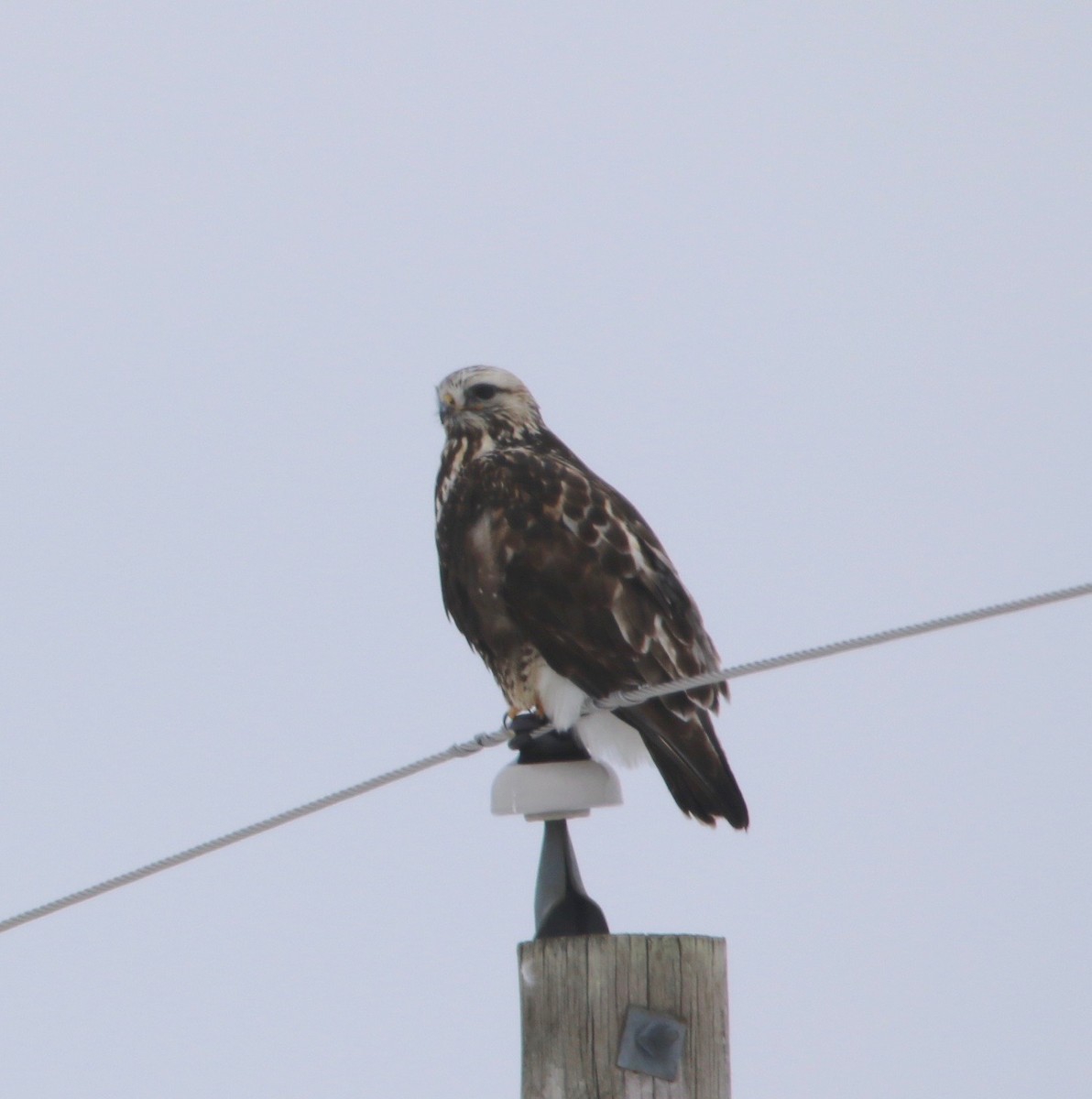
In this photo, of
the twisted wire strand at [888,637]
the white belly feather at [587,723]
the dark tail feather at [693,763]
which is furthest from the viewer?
the white belly feather at [587,723]

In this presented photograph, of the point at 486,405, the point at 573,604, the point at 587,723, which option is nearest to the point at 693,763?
the point at 587,723

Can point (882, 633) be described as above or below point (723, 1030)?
above

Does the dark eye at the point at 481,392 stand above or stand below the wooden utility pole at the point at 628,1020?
above

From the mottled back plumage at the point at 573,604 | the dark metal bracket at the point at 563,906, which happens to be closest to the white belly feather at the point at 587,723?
the mottled back plumage at the point at 573,604

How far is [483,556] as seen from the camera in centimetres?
480

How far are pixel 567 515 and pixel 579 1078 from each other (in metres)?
2.07

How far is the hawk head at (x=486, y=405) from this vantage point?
5340 mm

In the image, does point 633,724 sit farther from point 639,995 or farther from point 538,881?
point 639,995

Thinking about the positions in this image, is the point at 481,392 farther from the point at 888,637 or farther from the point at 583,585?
the point at 888,637

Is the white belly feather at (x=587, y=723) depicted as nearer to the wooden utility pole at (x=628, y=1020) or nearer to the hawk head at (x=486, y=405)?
the hawk head at (x=486, y=405)

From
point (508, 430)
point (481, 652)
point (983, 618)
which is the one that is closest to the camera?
point (983, 618)

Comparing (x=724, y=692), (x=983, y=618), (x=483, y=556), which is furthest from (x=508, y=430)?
(x=983, y=618)

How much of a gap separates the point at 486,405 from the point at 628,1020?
9.03ft

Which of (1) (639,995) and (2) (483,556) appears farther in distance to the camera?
(2) (483,556)
